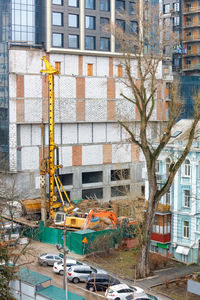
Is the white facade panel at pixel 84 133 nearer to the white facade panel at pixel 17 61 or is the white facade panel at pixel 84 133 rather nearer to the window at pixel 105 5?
the white facade panel at pixel 17 61

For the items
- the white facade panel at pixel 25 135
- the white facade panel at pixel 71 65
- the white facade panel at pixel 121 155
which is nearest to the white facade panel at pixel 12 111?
the white facade panel at pixel 25 135

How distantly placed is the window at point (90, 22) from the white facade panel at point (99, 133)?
39.9 feet

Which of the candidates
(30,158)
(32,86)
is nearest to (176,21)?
(32,86)

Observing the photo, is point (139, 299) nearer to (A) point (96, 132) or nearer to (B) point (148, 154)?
(B) point (148, 154)

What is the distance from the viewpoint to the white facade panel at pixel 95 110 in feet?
191

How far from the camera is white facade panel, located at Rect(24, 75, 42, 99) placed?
53688mm

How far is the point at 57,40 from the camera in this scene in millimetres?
57188

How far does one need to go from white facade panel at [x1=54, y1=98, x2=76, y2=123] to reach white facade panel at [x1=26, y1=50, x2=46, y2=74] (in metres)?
4.21

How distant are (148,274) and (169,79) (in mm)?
39754

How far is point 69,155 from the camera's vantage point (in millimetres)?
57219

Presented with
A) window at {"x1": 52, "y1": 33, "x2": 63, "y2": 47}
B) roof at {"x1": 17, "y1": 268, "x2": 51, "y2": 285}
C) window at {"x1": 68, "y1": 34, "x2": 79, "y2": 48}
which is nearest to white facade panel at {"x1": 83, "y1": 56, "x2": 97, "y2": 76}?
window at {"x1": 68, "y1": 34, "x2": 79, "y2": 48}

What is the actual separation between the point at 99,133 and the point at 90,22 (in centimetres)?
1384

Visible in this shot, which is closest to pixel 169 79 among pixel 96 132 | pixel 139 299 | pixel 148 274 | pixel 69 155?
pixel 96 132

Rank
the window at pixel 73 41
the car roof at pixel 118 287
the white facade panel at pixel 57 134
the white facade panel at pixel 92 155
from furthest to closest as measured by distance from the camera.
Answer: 1. the white facade panel at pixel 92 155
2. the window at pixel 73 41
3. the white facade panel at pixel 57 134
4. the car roof at pixel 118 287
